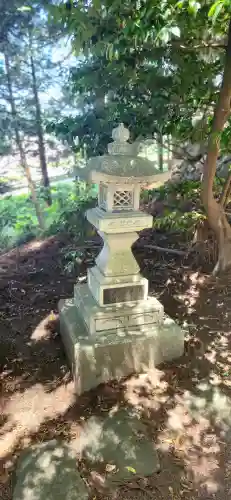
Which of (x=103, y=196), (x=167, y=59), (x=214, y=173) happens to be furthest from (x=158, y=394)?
(x=167, y=59)

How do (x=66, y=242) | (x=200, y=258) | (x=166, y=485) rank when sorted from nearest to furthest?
1. (x=166, y=485)
2. (x=200, y=258)
3. (x=66, y=242)

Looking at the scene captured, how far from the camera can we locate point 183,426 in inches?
128

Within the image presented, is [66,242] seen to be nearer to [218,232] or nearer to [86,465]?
[218,232]

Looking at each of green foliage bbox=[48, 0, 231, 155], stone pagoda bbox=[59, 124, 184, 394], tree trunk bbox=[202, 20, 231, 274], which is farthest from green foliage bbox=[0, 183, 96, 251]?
stone pagoda bbox=[59, 124, 184, 394]

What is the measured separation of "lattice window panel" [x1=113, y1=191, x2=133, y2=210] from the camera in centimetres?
368

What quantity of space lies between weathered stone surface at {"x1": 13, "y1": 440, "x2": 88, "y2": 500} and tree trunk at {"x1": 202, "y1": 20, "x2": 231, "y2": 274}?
3749 millimetres

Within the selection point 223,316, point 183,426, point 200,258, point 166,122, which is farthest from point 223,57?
point 183,426

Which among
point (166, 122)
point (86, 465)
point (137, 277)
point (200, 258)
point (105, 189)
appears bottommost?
point (86, 465)

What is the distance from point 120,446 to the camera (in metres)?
3.04

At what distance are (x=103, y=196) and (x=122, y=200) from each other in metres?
0.25

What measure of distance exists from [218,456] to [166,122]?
4.18 meters

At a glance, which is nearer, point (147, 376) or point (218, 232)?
point (147, 376)

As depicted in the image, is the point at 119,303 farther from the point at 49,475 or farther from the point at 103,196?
the point at 49,475

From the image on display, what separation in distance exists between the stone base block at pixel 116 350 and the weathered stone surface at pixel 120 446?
Result: 0.50m
